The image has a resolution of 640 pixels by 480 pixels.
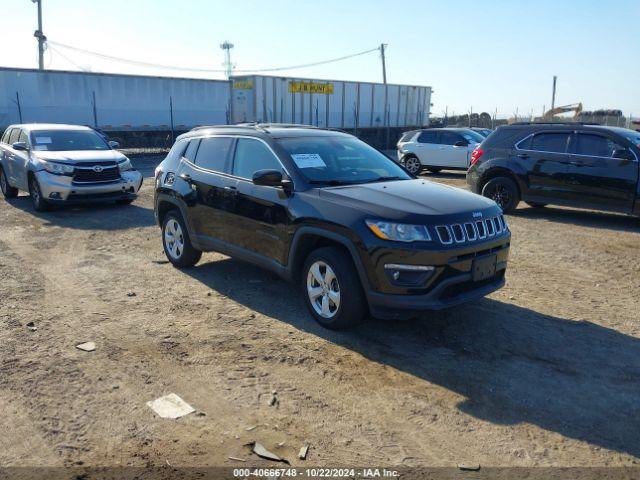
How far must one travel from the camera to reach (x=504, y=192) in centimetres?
1060

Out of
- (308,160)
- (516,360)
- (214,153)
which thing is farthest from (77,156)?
(516,360)

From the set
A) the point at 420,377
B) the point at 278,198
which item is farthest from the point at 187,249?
the point at 420,377

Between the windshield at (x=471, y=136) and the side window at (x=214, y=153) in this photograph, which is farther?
the windshield at (x=471, y=136)

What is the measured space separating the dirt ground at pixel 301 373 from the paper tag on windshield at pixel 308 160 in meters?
1.39

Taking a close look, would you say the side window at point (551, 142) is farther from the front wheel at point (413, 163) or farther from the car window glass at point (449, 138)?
the front wheel at point (413, 163)

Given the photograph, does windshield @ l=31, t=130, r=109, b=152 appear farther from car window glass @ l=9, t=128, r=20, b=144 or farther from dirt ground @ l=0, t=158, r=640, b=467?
dirt ground @ l=0, t=158, r=640, b=467

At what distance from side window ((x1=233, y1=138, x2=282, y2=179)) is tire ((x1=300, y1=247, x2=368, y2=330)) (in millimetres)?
1094

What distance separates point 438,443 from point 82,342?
3057 mm

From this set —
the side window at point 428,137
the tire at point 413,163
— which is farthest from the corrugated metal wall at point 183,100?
the side window at point 428,137

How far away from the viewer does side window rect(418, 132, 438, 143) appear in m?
17.4

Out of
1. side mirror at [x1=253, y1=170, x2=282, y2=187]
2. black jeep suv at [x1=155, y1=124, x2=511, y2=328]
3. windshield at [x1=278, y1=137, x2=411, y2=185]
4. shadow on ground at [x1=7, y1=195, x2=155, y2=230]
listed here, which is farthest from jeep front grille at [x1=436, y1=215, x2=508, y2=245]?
shadow on ground at [x1=7, y1=195, x2=155, y2=230]

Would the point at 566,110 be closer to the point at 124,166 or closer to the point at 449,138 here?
the point at 449,138

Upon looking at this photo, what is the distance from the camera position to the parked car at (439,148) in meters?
16.8

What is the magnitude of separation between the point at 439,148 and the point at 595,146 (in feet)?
25.4
